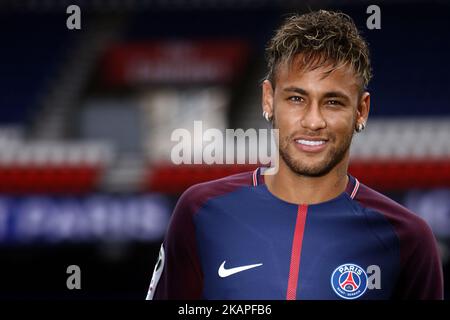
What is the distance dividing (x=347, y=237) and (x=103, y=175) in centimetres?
1142

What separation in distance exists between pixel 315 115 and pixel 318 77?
0.14m

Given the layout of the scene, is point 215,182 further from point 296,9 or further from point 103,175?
point 296,9

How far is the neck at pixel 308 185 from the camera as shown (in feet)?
11.0

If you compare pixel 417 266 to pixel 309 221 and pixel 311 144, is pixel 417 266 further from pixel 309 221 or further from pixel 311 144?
pixel 311 144

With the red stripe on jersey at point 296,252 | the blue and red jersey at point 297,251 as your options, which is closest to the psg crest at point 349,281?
the blue and red jersey at point 297,251

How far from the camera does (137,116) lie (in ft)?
58.2

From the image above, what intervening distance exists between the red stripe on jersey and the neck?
0.05 m

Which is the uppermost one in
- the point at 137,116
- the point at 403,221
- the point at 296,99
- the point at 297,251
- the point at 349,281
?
the point at 296,99

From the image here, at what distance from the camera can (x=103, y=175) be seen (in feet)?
47.5

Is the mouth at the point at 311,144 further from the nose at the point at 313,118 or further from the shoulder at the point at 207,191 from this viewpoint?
the shoulder at the point at 207,191

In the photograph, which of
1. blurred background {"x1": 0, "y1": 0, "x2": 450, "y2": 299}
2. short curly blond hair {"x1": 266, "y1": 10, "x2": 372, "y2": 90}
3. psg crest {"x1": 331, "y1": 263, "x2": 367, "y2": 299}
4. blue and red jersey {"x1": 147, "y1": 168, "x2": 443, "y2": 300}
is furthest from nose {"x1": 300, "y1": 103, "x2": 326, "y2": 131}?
blurred background {"x1": 0, "y1": 0, "x2": 450, "y2": 299}

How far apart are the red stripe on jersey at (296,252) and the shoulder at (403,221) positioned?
9.6 inches

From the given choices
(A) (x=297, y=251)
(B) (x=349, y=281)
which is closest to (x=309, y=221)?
(A) (x=297, y=251)

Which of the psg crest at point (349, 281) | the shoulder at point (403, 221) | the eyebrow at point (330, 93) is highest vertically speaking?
the eyebrow at point (330, 93)
